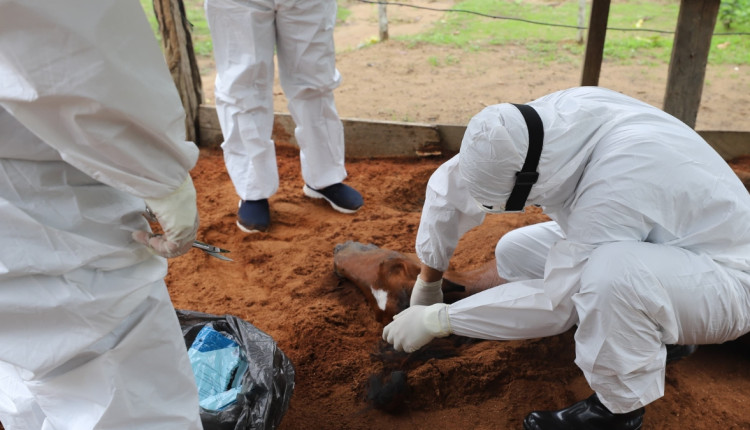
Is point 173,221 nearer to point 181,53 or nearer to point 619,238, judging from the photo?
point 619,238

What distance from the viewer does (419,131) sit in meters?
3.38

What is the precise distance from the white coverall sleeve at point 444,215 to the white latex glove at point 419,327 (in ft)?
0.63

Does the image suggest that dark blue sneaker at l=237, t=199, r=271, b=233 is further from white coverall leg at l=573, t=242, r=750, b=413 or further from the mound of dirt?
white coverall leg at l=573, t=242, r=750, b=413

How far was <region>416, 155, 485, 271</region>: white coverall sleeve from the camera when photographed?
184 cm

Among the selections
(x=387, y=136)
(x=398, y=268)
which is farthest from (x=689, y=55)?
(x=398, y=268)

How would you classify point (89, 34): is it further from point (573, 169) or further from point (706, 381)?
point (706, 381)

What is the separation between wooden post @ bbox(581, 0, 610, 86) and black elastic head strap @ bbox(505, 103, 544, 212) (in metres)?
1.56

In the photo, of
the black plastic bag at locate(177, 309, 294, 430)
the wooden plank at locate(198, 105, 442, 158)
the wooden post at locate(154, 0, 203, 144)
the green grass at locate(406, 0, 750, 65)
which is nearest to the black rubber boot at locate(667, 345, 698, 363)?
the black plastic bag at locate(177, 309, 294, 430)

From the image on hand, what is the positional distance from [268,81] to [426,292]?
1.25m

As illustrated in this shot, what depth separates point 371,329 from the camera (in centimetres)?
213

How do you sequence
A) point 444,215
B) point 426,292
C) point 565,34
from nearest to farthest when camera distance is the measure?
point 444,215, point 426,292, point 565,34

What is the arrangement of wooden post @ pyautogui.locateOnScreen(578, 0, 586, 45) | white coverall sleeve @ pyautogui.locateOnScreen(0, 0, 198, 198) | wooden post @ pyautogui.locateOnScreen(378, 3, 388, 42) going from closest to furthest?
1. white coverall sleeve @ pyautogui.locateOnScreen(0, 0, 198, 198)
2. wooden post @ pyautogui.locateOnScreen(578, 0, 586, 45)
3. wooden post @ pyautogui.locateOnScreen(378, 3, 388, 42)

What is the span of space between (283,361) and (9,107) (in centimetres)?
101

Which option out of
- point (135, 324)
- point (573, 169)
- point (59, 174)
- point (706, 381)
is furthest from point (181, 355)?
point (706, 381)
